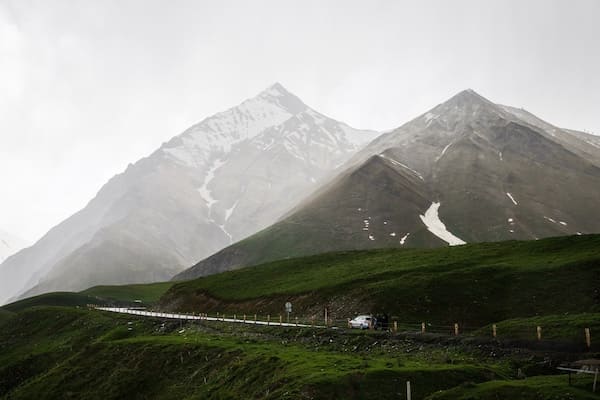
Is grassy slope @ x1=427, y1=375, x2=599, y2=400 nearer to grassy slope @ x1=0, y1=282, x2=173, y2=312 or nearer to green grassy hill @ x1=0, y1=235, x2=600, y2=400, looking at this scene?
green grassy hill @ x1=0, y1=235, x2=600, y2=400

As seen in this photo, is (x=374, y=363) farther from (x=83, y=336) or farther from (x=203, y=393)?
(x=83, y=336)

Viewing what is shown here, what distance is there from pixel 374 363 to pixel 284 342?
17.6 metres

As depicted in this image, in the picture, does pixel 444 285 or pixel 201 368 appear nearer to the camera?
pixel 201 368

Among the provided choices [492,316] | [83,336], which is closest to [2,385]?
[83,336]

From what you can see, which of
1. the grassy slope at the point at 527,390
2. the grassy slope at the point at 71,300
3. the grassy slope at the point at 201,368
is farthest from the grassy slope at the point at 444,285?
the grassy slope at the point at 71,300

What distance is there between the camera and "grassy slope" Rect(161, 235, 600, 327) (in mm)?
66375

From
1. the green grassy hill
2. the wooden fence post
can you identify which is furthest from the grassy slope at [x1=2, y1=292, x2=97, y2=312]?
the wooden fence post

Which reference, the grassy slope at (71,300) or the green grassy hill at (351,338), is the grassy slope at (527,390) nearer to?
the green grassy hill at (351,338)

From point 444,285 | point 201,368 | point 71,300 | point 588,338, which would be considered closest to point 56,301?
point 71,300

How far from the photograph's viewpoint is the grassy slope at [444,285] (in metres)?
66.4

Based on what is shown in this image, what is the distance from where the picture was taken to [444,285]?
75938mm

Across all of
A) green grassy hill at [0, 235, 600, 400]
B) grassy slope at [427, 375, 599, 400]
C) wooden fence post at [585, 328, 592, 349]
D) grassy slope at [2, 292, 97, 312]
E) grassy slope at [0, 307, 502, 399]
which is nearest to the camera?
grassy slope at [427, 375, 599, 400]

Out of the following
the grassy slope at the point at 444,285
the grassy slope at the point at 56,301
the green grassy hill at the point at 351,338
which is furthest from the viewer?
the grassy slope at the point at 56,301

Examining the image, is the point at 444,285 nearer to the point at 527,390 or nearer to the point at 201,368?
the point at 201,368
